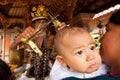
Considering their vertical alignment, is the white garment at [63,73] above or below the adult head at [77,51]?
below

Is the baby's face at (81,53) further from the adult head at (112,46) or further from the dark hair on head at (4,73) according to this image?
the dark hair on head at (4,73)

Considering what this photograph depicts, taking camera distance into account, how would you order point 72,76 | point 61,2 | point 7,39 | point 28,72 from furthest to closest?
point 7,39 → point 61,2 → point 28,72 → point 72,76

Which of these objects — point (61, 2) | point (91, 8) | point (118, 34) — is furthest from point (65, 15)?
point (118, 34)

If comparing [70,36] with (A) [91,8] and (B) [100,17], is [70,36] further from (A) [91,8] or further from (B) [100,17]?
(A) [91,8]

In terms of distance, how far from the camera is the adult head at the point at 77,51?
94 cm

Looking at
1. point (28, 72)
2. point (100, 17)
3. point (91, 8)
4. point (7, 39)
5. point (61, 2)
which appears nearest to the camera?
point (28, 72)

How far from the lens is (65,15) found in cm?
511

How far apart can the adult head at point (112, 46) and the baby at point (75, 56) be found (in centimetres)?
4

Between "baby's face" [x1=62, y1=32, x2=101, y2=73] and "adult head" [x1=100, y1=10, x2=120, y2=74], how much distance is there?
Result: 0.16 ft

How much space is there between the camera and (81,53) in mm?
951

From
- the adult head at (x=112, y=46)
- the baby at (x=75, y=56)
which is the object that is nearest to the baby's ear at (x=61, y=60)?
the baby at (x=75, y=56)

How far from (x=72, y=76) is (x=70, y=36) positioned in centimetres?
13

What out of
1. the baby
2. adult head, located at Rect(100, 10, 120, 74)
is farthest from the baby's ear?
adult head, located at Rect(100, 10, 120, 74)

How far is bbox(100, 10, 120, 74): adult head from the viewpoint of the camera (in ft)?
3.21
